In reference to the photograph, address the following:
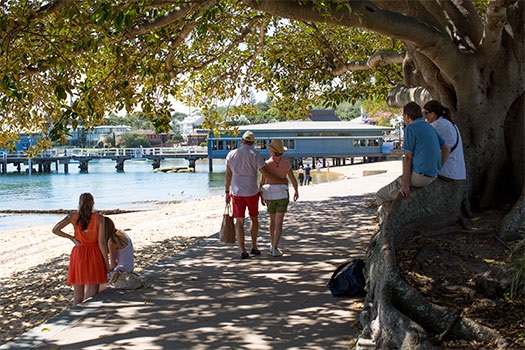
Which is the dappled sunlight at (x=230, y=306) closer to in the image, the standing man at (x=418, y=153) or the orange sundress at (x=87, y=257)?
the orange sundress at (x=87, y=257)

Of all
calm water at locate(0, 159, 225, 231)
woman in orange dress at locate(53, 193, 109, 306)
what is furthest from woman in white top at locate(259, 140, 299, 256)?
calm water at locate(0, 159, 225, 231)

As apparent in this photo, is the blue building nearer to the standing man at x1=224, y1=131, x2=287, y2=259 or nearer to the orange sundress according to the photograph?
the standing man at x1=224, y1=131, x2=287, y2=259

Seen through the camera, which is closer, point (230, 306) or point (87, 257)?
point (230, 306)

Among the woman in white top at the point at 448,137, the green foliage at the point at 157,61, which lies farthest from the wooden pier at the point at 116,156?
the woman in white top at the point at 448,137

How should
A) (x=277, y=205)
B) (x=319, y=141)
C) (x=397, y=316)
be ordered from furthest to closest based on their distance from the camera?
(x=319, y=141) → (x=277, y=205) → (x=397, y=316)

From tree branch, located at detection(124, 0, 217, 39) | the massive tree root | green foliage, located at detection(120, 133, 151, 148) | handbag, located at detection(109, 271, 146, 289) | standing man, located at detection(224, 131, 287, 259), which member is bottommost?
handbag, located at detection(109, 271, 146, 289)

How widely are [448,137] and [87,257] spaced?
13.8 feet

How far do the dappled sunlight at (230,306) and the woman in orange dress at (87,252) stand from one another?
240 millimetres

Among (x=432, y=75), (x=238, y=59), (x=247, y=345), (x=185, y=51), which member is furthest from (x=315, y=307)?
(x=238, y=59)

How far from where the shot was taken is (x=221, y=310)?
6.37 meters

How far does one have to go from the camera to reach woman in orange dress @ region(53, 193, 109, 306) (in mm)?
7070

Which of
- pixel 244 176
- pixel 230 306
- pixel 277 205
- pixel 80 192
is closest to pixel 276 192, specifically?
pixel 277 205

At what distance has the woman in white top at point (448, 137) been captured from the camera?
7.05 meters

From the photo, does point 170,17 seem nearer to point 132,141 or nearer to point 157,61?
point 157,61
